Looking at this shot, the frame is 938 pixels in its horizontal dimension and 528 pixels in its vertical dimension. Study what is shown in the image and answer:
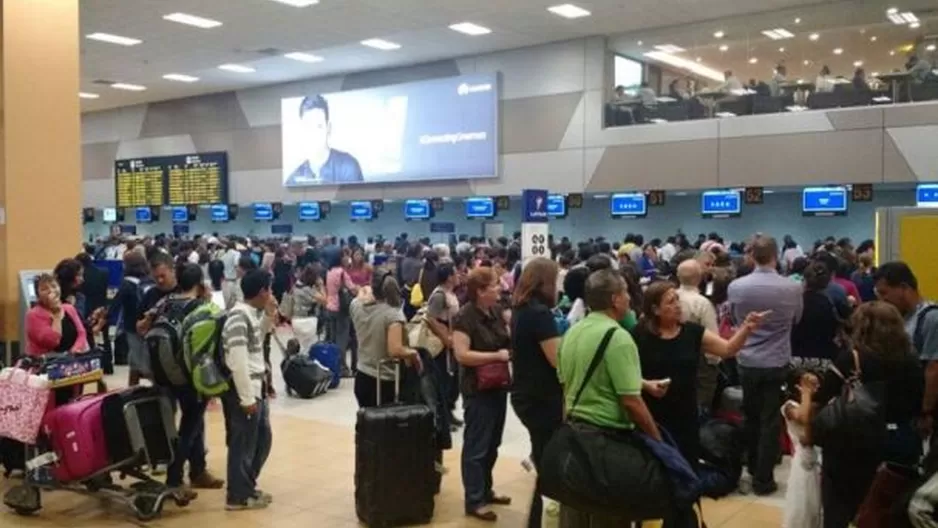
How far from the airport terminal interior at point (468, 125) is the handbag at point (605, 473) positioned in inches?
84.6

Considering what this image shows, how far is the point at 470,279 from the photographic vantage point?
4.98 meters

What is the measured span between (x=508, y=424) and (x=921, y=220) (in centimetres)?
411

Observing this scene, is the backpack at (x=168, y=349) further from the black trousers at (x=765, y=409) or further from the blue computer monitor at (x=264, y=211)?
the blue computer monitor at (x=264, y=211)

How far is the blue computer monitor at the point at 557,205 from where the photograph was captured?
1672cm

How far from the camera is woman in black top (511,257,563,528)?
4316mm

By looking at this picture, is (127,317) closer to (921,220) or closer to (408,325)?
(408,325)

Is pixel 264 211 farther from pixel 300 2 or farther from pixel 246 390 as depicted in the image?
pixel 246 390

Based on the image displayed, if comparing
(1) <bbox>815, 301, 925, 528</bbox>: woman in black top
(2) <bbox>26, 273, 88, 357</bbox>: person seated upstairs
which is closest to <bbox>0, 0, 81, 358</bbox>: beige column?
(2) <bbox>26, 273, 88, 357</bbox>: person seated upstairs

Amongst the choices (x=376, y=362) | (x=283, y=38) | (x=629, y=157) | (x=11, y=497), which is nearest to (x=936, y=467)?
(x=376, y=362)

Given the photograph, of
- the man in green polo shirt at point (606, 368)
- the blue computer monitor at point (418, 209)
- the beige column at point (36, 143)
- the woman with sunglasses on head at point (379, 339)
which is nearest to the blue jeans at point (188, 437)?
the woman with sunglasses on head at point (379, 339)

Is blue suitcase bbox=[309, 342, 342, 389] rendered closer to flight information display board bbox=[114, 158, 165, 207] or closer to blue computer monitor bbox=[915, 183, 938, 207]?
blue computer monitor bbox=[915, 183, 938, 207]

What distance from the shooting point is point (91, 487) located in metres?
5.45

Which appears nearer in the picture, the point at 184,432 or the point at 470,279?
the point at 470,279

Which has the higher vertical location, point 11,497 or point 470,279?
point 470,279
